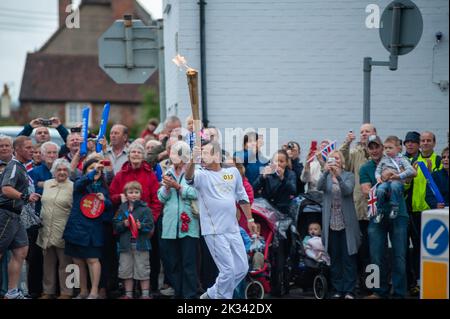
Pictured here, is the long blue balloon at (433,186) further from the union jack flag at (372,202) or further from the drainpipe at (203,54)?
the drainpipe at (203,54)

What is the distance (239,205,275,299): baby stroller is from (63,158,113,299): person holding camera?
5.71 ft

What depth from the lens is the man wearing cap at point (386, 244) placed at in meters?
11.9

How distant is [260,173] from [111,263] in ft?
7.28

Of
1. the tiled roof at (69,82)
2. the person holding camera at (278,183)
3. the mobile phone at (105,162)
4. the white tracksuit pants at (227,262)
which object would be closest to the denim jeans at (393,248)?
the person holding camera at (278,183)

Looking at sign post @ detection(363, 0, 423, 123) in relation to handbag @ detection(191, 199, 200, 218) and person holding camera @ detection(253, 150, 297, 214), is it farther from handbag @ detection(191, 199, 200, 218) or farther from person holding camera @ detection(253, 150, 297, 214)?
handbag @ detection(191, 199, 200, 218)

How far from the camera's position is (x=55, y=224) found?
12195 mm

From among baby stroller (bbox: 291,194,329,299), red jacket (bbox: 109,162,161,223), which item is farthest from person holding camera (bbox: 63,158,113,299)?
baby stroller (bbox: 291,194,329,299)

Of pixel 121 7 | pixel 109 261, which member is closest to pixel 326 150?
pixel 109 261

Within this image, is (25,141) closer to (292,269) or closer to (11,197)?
(11,197)
